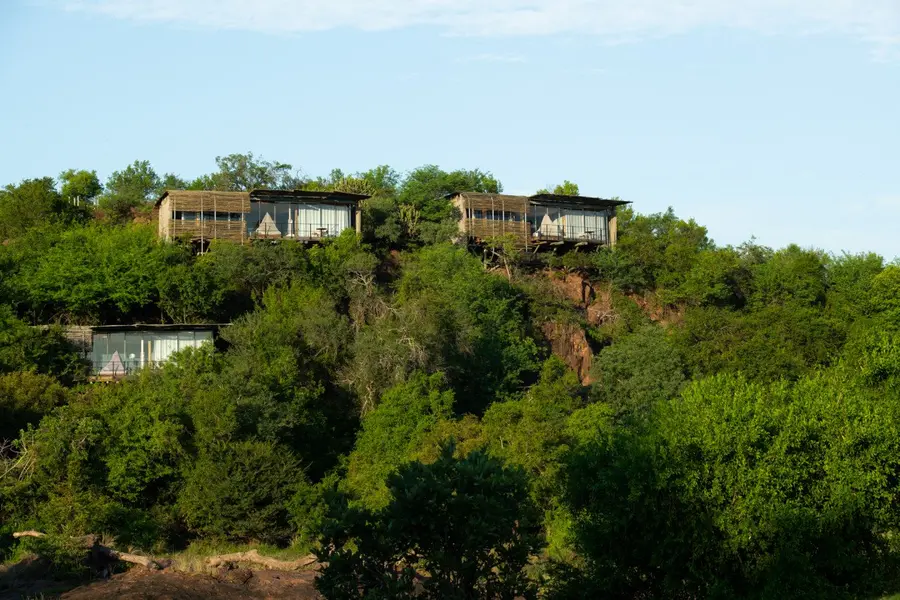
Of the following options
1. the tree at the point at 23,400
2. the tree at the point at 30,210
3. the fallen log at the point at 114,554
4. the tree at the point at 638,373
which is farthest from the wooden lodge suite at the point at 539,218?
the fallen log at the point at 114,554

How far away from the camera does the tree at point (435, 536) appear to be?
1998 centimetres

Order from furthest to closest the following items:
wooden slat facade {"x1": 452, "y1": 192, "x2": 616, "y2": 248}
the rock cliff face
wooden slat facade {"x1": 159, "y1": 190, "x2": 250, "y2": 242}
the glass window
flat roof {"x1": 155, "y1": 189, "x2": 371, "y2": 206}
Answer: wooden slat facade {"x1": 452, "y1": 192, "x2": 616, "y2": 248} → the glass window → the rock cliff face → flat roof {"x1": 155, "y1": 189, "x2": 371, "y2": 206} → wooden slat facade {"x1": 159, "y1": 190, "x2": 250, "y2": 242}

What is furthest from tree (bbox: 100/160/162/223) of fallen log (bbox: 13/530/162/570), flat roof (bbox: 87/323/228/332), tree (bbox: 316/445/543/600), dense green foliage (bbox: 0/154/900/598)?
tree (bbox: 316/445/543/600)

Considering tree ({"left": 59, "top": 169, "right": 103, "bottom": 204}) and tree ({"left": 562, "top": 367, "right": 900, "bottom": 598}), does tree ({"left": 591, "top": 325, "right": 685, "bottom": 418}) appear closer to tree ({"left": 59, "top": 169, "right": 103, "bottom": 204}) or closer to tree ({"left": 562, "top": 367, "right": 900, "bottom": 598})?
tree ({"left": 562, "top": 367, "right": 900, "bottom": 598})

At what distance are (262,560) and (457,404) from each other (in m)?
13.1

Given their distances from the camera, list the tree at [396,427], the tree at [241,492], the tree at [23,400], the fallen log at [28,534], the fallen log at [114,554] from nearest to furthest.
Result: 1. the fallen log at [114,554]
2. the fallen log at [28,534]
3. the tree at [241,492]
4. the tree at [23,400]
5. the tree at [396,427]

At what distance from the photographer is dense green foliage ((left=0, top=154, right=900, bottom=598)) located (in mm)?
26297

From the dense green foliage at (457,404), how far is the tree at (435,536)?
5 cm

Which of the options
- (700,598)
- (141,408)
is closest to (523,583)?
(700,598)

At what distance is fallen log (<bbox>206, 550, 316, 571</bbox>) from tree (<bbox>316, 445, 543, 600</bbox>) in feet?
50.6

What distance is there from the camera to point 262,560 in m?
36.0

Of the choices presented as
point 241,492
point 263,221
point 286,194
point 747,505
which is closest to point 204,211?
point 263,221

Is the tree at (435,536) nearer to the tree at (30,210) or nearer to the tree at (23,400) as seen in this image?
the tree at (23,400)

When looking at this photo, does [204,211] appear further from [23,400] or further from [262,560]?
[262,560]
